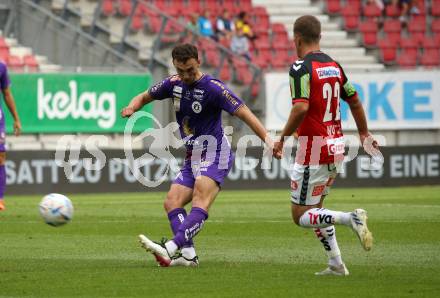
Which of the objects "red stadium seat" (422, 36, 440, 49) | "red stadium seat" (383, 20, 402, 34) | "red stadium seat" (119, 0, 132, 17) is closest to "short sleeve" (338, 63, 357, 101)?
"red stadium seat" (119, 0, 132, 17)

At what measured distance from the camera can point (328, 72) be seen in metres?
9.37

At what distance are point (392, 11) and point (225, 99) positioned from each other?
72.9ft

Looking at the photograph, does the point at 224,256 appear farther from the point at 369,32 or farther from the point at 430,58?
the point at 369,32

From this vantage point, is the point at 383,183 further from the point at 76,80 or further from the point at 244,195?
the point at 76,80

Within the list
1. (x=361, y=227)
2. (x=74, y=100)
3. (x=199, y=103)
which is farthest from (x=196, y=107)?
(x=74, y=100)

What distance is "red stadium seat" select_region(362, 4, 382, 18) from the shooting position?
3141 centimetres

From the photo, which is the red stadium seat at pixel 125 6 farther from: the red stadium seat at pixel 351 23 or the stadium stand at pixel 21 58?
the red stadium seat at pixel 351 23

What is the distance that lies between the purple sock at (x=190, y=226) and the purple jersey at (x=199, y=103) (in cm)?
76

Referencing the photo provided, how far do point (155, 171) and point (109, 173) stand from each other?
1.00 metres

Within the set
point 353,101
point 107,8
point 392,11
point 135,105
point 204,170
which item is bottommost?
point 392,11

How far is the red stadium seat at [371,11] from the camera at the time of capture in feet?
103

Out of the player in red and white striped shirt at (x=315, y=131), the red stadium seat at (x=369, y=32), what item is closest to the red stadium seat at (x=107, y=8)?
the red stadium seat at (x=369, y=32)

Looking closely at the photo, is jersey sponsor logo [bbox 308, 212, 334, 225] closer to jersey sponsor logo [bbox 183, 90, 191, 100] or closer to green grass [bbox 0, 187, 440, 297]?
green grass [bbox 0, 187, 440, 297]

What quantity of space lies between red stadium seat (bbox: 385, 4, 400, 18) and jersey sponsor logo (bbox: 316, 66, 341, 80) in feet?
74.6
